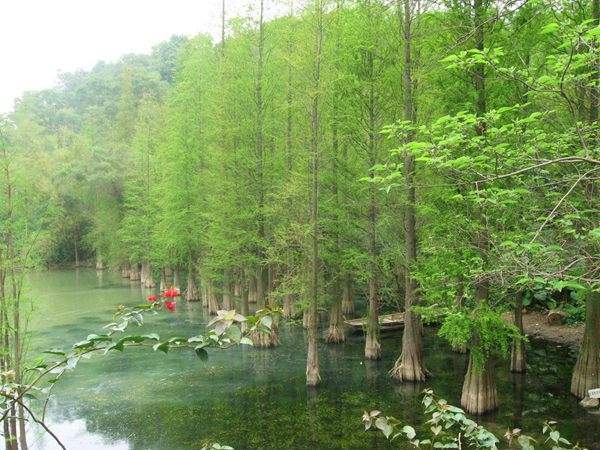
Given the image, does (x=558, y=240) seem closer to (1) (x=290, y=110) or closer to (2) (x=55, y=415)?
(2) (x=55, y=415)

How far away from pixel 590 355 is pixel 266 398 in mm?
7394

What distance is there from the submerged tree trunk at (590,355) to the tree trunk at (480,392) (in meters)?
2.06

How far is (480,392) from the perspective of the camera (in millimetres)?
10719

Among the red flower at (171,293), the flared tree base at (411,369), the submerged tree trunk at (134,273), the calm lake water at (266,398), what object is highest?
the red flower at (171,293)

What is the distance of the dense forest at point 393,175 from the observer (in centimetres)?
413

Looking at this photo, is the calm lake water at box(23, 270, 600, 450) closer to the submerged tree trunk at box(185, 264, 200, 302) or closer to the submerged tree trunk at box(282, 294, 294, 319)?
the submerged tree trunk at box(282, 294, 294, 319)

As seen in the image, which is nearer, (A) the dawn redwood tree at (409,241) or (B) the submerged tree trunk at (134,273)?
(A) the dawn redwood tree at (409,241)

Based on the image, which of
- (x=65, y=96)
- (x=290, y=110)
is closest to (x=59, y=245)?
(x=65, y=96)

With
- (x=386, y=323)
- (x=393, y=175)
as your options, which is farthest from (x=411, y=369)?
(x=393, y=175)

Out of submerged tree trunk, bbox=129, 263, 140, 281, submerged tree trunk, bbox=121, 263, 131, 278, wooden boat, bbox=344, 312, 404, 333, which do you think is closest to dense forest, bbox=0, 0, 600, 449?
wooden boat, bbox=344, 312, 404, 333

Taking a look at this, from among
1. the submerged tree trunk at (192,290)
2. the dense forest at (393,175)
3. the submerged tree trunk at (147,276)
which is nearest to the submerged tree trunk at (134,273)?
the submerged tree trunk at (147,276)

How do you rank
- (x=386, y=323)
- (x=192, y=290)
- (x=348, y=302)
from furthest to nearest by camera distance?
(x=192, y=290) < (x=348, y=302) < (x=386, y=323)

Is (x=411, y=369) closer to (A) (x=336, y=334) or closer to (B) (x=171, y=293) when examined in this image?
(A) (x=336, y=334)

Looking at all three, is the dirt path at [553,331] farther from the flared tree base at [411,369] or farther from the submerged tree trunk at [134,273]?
the submerged tree trunk at [134,273]
